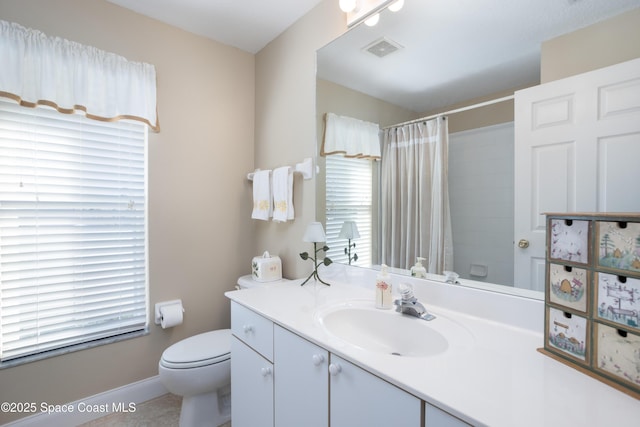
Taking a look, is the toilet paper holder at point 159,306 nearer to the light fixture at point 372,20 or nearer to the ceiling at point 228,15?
the ceiling at point 228,15

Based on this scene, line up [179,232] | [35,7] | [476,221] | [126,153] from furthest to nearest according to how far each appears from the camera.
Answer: [179,232] → [126,153] → [35,7] → [476,221]

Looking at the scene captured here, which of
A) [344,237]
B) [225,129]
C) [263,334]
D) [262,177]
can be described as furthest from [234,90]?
[263,334]

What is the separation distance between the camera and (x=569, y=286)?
30.2 inches

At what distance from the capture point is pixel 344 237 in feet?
5.33

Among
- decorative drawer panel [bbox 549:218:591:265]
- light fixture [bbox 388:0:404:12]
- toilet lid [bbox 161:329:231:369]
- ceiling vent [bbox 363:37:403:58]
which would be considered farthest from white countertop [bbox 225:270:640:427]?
light fixture [bbox 388:0:404:12]

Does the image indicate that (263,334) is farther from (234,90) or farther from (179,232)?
(234,90)

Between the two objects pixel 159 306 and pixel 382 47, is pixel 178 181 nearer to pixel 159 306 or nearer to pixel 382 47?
pixel 159 306

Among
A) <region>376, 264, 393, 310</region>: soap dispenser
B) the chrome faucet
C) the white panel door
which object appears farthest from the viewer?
<region>376, 264, 393, 310</region>: soap dispenser

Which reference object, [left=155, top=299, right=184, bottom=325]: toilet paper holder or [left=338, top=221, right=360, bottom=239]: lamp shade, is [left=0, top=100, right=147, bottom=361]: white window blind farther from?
[left=338, top=221, right=360, bottom=239]: lamp shade

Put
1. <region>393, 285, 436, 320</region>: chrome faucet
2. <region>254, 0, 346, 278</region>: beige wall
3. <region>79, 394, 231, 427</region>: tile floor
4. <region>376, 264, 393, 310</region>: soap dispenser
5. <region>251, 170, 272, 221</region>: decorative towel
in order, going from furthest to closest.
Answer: <region>251, 170, 272, 221</region>: decorative towel → <region>254, 0, 346, 278</region>: beige wall → <region>79, 394, 231, 427</region>: tile floor → <region>376, 264, 393, 310</region>: soap dispenser → <region>393, 285, 436, 320</region>: chrome faucet

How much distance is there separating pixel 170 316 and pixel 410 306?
4.96 feet

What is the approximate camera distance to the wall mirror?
3.20 feet

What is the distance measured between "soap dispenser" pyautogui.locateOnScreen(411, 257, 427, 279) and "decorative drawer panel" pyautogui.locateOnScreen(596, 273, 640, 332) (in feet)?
1.97

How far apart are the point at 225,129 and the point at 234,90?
32 centimetres
